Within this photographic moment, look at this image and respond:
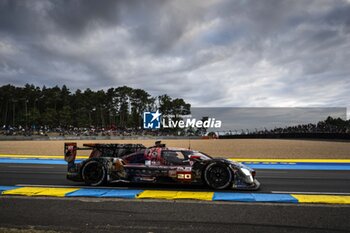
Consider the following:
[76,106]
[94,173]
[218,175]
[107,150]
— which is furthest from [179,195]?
[76,106]

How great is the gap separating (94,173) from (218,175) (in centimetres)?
345

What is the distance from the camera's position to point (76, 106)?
351 feet

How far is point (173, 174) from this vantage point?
26.6ft

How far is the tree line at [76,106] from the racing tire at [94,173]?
8169 cm

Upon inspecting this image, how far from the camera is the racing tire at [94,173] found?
8.63 metres

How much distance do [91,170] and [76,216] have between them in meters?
3.21

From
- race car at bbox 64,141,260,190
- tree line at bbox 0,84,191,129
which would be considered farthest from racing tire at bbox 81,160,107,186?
tree line at bbox 0,84,191,129

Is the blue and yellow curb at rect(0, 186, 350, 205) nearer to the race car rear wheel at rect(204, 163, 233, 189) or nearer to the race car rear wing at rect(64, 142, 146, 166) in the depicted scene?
the race car rear wheel at rect(204, 163, 233, 189)

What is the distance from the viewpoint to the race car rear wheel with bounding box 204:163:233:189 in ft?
25.9

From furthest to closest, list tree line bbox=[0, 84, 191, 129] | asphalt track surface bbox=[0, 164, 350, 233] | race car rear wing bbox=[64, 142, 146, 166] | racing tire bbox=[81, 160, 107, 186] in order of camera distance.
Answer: tree line bbox=[0, 84, 191, 129]
race car rear wing bbox=[64, 142, 146, 166]
racing tire bbox=[81, 160, 107, 186]
asphalt track surface bbox=[0, 164, 350, 233]

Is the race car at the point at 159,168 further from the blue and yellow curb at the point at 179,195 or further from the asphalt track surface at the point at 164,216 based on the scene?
the asphalt track surface at the point at 164,216

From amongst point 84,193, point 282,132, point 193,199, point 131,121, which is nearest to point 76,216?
point 84,193

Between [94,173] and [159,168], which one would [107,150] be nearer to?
[94,173]

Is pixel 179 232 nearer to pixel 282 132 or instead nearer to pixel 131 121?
pixel 282 132
